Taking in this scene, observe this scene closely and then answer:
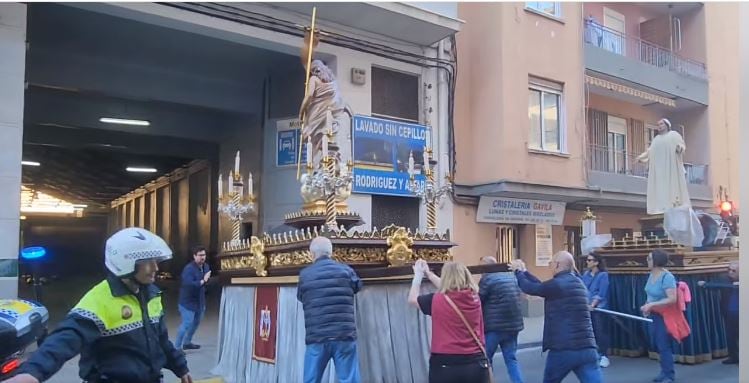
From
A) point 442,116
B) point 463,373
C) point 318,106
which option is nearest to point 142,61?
point 442,116

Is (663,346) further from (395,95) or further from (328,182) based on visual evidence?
(395,95)

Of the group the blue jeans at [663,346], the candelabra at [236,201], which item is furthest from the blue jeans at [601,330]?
the candelabra at [236,201]

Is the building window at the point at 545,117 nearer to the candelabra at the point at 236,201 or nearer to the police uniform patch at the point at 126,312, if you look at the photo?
the candelabra at the point at 236,201

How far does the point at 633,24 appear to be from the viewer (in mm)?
20484

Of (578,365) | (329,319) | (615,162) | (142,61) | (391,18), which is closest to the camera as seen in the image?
(578,365)

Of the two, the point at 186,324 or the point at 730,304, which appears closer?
the point at 730,304

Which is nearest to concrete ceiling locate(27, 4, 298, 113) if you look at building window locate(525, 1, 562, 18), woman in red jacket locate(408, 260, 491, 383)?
building window locate(525, 1, 562, 18)

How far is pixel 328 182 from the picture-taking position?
297 inches

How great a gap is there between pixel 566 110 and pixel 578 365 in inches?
431

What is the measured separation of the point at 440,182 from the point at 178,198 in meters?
13.8

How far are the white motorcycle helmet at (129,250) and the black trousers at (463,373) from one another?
2.43 m

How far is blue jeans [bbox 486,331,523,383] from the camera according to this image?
758cm

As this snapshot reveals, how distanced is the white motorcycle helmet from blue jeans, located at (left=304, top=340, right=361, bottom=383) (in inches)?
115

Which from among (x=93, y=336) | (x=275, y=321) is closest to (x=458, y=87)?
(x=275, y=321)
